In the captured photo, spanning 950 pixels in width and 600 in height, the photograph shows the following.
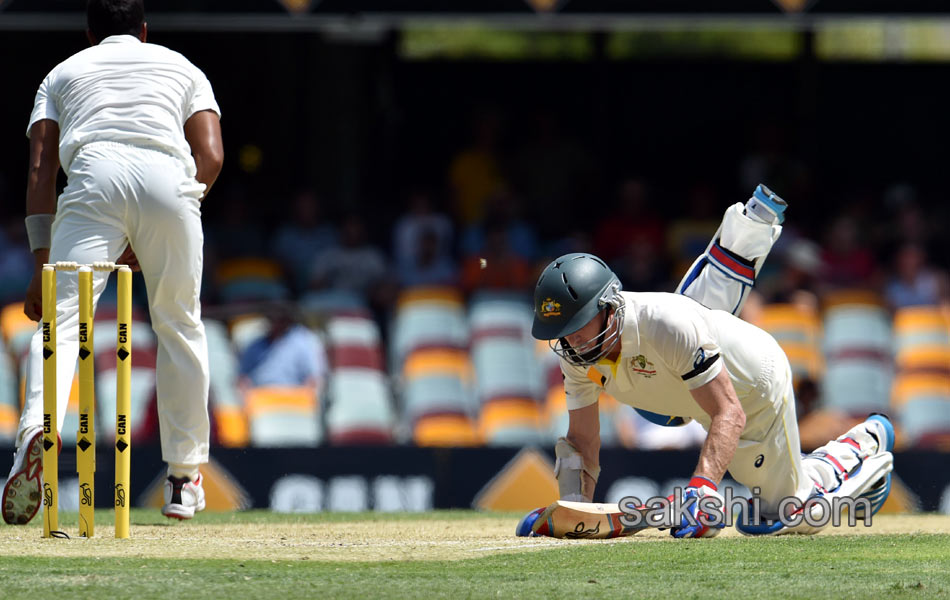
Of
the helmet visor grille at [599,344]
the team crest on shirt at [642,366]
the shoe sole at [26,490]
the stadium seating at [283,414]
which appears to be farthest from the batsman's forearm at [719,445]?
the stadium seating at [283,414]

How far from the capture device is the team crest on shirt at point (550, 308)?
4.83 meters

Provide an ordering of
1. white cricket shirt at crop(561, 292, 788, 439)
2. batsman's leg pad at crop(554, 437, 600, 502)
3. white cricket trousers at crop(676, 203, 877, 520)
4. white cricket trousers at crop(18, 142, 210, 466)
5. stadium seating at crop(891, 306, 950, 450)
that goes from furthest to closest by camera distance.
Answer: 1. stadium seating at crop(891, 306, 950, 450)
2. white cricket trousers at crop(676, 203, 877, 520)
3. batsman's leg pad at crop(554, 437, 600, 502)
4. white cricket trousers at crop(18, 142, 210, 466)
5. white cricket shirt at crop(561, 292, 788, 439)

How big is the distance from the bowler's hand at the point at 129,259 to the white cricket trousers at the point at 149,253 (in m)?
0.11

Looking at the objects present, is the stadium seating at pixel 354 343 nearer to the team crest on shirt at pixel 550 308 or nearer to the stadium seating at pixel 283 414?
the stadium seating at pixel 283 414

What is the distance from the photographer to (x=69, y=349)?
5039 mm

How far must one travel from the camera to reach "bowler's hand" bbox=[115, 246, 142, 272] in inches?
208

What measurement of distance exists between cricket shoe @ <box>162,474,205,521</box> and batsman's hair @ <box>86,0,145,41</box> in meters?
1.60

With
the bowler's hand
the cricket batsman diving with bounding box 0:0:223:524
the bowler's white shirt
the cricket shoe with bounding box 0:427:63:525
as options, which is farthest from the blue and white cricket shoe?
the cricket shoe with bounding box 0:427:63:525

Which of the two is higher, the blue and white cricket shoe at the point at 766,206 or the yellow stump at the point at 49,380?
the blue and white cricket shoe at the point at 766,206

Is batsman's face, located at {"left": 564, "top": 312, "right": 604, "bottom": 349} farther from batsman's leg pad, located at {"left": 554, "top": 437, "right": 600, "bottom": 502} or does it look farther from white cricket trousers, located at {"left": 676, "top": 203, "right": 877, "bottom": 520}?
white cricket trousers, located at {"left": 676, "top": 203, "right": 877, "bottom": 520}

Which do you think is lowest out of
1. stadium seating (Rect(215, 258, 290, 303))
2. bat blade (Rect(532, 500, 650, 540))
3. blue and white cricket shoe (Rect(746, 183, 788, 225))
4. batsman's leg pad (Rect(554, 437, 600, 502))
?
bat blade (Rect(532, 500, 650, 540))

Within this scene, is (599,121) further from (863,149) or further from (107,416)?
(107,416)

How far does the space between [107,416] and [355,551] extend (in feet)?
15.6

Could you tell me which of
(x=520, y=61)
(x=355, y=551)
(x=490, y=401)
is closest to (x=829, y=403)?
(x=490, y=401)
